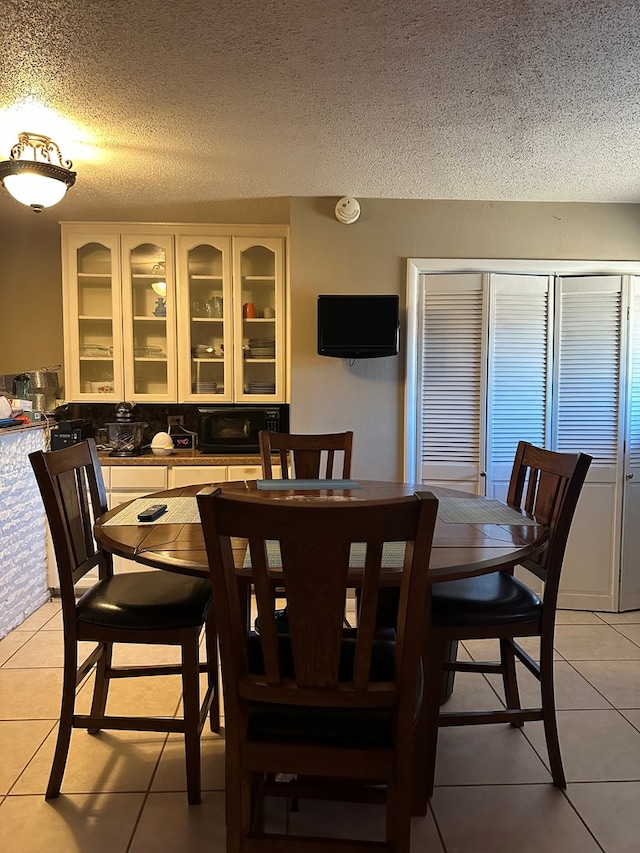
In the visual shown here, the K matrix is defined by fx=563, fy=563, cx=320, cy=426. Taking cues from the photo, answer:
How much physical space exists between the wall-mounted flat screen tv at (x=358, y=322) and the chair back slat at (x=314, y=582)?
1.94 meters

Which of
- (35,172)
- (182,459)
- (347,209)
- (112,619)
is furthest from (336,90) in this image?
(182,459)

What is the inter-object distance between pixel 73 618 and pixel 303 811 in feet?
2.88

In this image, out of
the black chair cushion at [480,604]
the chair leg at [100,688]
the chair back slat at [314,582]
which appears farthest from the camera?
the chair leg at [100,688]

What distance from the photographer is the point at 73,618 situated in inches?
65.6

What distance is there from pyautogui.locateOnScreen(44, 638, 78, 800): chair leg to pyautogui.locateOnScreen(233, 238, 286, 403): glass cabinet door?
Result: 83.9 inches

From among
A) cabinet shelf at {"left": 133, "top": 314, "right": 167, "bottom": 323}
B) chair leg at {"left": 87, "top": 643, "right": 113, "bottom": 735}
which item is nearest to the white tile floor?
chair leg at {"left": 87, "top": 643, "right": 113, "bottom": 735}

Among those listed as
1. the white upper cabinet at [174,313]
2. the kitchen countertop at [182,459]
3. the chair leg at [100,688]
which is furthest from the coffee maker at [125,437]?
the chair leg at [100,688]

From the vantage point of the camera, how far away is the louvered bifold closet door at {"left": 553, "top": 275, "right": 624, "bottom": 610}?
10.2 ft

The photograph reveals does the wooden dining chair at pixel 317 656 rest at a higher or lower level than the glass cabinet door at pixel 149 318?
lower

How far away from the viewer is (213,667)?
1894mm

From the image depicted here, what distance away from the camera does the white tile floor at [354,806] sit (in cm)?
155

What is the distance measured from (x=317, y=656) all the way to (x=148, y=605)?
761 mm

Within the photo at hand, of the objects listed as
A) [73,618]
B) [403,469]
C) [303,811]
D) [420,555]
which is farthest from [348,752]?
[403,469]

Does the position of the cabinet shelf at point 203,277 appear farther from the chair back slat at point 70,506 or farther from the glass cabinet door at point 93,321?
the chair back slat at point 70,506
